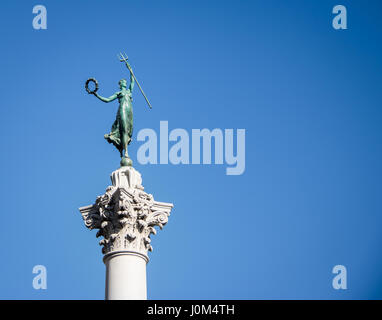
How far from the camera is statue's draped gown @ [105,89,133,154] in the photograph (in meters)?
61.3

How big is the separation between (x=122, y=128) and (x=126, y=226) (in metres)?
5.41

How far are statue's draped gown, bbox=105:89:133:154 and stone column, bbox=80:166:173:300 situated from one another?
1959 millimetres

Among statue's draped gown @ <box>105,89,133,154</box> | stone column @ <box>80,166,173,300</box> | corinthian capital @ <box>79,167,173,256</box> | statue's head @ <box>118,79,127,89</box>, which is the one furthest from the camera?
statue's head @ <box>118,79,127,89</box>

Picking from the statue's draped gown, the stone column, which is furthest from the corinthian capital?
the statue's draped gown

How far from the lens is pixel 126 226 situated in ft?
190

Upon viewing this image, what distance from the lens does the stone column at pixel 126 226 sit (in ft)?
186

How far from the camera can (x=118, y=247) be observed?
189ft

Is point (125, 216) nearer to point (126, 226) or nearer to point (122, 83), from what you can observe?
point (126, 226)

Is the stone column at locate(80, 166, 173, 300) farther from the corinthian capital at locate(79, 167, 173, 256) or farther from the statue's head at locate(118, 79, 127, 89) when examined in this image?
the statue's head at locate(118, 79, 127, 89)

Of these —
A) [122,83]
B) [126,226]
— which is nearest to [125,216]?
→ [126,226]

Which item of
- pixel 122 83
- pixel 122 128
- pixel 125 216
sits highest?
pixel 122 83
